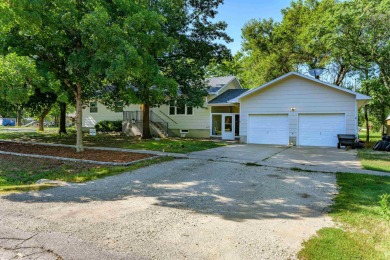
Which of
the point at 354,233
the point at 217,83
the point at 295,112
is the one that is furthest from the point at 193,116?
the point at 354,233

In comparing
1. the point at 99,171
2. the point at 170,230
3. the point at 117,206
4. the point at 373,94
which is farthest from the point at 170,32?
the point at 373,94

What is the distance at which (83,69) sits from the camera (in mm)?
11031

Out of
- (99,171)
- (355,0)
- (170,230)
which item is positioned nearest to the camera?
(170,230)

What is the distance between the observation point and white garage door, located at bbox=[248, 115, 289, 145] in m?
17.7

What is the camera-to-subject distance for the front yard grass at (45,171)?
7.74 metres

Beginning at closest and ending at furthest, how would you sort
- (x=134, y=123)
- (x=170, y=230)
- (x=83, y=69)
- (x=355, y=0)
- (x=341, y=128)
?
(x=170, y=230) → (x=83, y=69) → (x=341, y=128) → (x=355, y=0) → (x=134, y=123)

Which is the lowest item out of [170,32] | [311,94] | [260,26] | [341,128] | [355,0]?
[341,128]

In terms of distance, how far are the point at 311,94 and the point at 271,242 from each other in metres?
14.9

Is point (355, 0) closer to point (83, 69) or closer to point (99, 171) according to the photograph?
point (83, 69)

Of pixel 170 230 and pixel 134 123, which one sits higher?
pixel 134 123

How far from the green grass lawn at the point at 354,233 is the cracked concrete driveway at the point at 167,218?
0.70 feet

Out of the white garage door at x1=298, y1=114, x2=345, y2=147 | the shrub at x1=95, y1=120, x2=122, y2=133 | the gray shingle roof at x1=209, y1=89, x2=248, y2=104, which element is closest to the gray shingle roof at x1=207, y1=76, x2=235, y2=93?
the gray shingle roof at x1=209, y1=89, x2=248, y2=104

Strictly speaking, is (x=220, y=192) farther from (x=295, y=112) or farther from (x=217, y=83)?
(x=217, y=83)

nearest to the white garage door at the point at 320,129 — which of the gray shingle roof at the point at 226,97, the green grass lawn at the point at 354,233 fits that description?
the gray shingle roof at the point at 226,97
